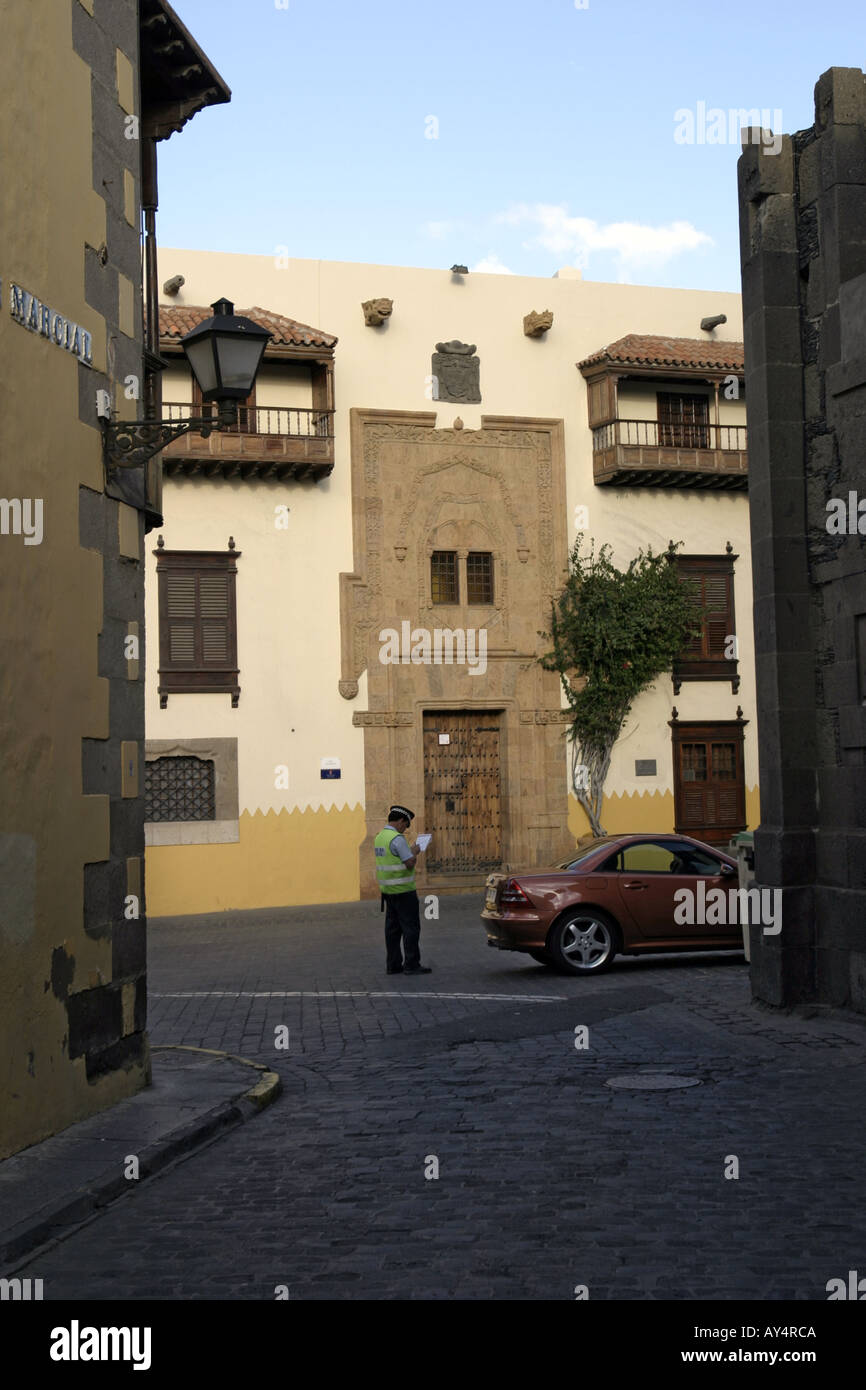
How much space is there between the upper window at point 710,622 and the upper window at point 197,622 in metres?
8.89

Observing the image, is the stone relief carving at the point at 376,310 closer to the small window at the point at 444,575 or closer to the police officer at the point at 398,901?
the small window at the point at 444,575

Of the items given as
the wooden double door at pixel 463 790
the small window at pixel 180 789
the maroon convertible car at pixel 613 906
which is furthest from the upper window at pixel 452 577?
the maroon convertible car at pixel 613 906

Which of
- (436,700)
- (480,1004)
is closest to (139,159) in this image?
(480,1004)

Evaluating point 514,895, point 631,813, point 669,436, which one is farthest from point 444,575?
point 514,895

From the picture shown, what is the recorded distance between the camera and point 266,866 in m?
26.5

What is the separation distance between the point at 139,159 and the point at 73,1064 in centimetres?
625

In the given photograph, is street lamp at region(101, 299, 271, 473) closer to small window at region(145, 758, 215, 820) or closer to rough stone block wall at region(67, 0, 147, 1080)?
rough stone block wall at region(67, 0, 147, 1080)

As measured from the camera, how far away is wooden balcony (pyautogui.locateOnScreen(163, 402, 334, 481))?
85.7 ft

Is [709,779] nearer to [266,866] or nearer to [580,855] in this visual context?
[266,866]

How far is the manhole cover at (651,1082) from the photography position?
967cm

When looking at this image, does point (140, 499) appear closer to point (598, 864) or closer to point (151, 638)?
point (598, 864)

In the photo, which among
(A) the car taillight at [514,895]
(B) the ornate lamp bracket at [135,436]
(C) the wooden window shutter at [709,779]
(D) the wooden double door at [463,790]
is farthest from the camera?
(C) the wooden window shutter at [709,779]

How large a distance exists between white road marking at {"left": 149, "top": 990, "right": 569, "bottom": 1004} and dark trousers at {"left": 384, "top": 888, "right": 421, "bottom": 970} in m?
1.31

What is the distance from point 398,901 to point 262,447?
12.4 m
